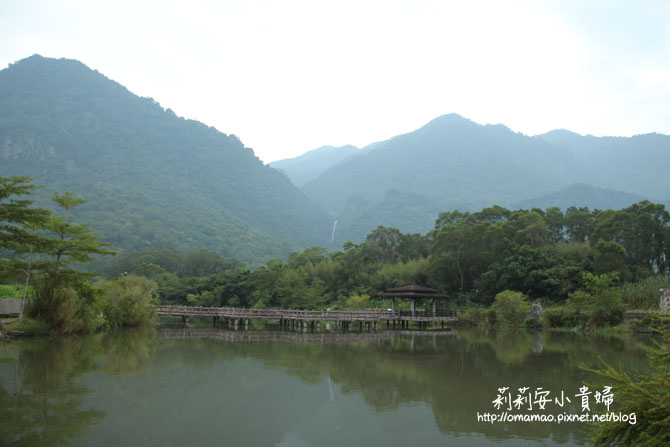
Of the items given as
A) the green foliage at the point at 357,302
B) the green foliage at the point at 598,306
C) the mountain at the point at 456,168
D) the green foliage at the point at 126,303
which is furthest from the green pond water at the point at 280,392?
the mountain at the point at 456,168

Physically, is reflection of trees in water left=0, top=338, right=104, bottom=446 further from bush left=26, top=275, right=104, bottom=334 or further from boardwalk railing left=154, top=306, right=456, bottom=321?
boardwalk railing left=154, top=306, right=456, bottom=321

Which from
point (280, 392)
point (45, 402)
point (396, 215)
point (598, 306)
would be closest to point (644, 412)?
point (280, 392)

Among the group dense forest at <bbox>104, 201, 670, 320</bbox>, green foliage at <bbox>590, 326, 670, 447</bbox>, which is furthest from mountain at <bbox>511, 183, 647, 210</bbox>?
green foliage at <bbox>590, 326, 670, 447</bbox>

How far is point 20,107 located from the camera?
11112cm

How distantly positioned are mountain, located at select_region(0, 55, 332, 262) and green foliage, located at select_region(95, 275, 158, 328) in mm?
49185

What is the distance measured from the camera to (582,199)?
101125 millimetres

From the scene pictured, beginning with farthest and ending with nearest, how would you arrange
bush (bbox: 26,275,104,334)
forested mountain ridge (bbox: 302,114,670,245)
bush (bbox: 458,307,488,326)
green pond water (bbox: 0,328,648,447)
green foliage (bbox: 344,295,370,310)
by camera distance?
forested mountain ridge (bbox: 302,114,670,245)
green foliage (bbox: 344,295,370,310)
bush (bbox: 458,307,488,326)
bush (bbox: 26,275,104,334)
green pond water (bbox: 0,328,648,447)

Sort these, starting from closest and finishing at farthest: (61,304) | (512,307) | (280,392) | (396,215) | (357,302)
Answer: (280,392), (61,304), (512,307), (357,302), (396,215)

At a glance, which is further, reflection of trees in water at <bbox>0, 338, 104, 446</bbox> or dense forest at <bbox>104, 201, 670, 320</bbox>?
dense forest at <bbox>104, 201, 670, 320</bbox>

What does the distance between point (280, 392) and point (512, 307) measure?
22.3m

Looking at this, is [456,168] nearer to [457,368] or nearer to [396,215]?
[396,215]

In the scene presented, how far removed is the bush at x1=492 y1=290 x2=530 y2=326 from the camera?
2884 centimetres

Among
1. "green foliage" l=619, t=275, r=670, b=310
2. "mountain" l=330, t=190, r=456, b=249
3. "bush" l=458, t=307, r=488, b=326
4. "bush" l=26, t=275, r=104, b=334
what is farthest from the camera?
"mountain" l=330, t=190, r=456, b=249

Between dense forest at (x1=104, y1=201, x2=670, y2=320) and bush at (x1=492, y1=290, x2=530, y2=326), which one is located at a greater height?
dense forest at (x1=104, y1=201, x2=670, y2=320)
